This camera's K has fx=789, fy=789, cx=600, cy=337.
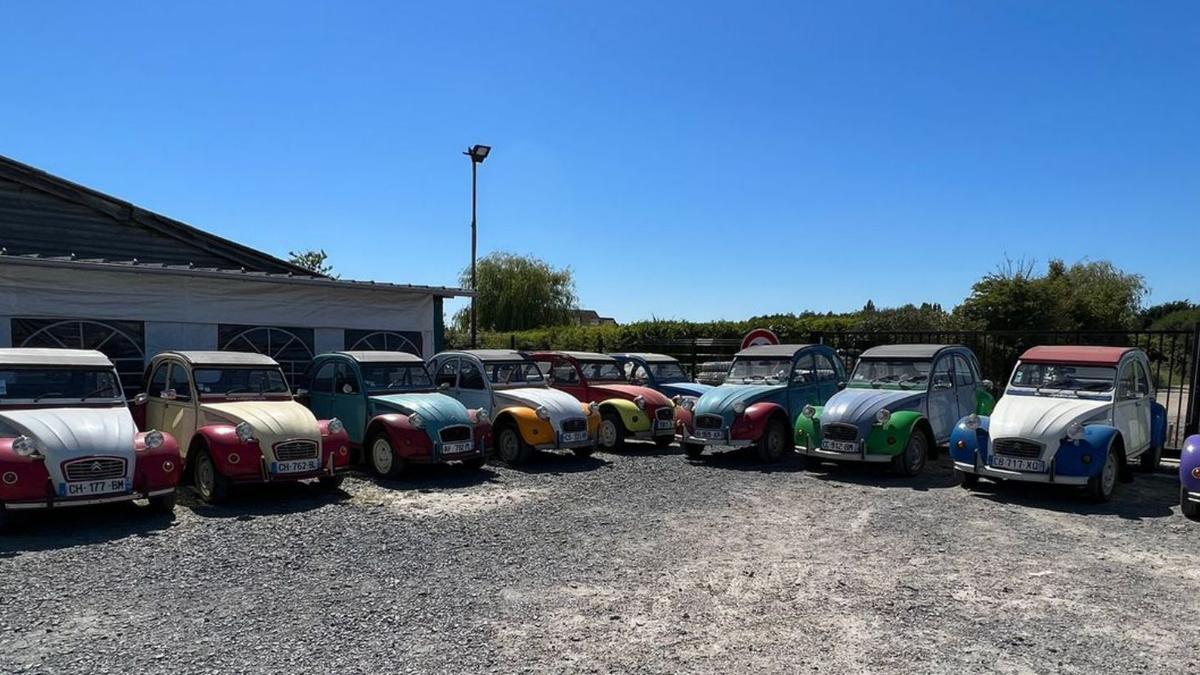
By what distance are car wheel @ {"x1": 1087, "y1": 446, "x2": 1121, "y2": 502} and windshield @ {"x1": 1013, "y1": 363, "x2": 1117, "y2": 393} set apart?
3.55ft

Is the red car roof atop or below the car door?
atop

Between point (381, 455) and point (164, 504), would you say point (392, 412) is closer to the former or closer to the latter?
point (381, 455)

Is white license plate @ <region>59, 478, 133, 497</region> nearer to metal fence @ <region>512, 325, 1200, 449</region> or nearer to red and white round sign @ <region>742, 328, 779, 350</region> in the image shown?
red and white round sign @ <region>742, 328, 779, 350</region>

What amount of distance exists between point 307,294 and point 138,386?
308cm

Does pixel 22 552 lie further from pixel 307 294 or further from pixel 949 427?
pixel 949 427

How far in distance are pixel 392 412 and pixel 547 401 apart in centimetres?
241

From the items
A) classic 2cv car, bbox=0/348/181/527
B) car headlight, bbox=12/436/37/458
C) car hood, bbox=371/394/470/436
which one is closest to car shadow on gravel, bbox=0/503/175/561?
classic 2cv car, bbox=0/348/181/527

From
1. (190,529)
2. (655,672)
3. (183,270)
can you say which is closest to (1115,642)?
(655,672)

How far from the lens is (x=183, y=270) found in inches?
490

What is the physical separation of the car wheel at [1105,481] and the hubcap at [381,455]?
8309mm

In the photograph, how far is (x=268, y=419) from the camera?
354 inches

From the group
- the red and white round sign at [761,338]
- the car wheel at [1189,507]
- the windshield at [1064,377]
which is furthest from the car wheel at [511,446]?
the car wheel at [1189,507]

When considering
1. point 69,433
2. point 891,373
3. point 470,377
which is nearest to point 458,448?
point 470,377

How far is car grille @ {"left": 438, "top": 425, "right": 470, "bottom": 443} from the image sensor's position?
10352 mm
